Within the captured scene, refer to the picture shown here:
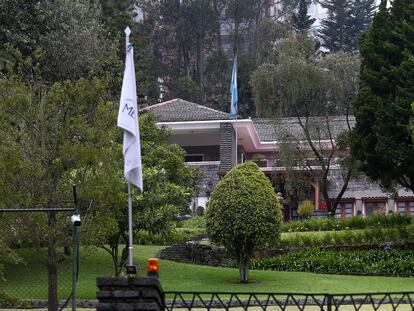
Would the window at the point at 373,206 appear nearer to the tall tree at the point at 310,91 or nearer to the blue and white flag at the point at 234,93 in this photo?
the tall tree at the point at 310,91

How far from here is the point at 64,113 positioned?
15953mm

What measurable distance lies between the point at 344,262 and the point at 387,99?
6.42 metres

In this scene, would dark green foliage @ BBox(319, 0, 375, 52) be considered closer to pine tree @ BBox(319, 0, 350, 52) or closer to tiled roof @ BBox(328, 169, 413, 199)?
pine tree @ BBox(319, 0, 350, 52)

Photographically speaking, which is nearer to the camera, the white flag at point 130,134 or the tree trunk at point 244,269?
the white flag at point 130,134

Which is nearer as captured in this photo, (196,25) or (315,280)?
(315,280)

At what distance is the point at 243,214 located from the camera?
2172cm

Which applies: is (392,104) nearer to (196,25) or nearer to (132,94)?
(132,94)

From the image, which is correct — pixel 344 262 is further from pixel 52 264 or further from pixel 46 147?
pixel 46 147

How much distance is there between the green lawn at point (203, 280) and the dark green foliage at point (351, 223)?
6847mm

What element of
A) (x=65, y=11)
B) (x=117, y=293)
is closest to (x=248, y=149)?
(x=65, y=11)

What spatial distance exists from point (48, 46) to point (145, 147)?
438 cm

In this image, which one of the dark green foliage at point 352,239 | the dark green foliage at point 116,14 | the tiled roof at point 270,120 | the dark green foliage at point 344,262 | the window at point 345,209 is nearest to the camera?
the dark green foliage at point 344,262

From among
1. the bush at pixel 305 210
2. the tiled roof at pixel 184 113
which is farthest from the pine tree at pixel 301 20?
the bush at pixel 305 210

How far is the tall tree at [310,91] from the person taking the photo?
36.3 meters
